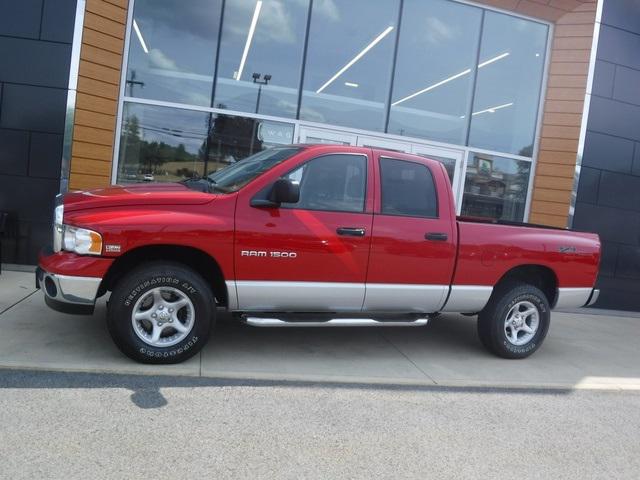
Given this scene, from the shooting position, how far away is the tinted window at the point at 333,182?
5066 mm

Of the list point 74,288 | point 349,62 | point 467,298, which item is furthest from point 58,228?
point 349,62

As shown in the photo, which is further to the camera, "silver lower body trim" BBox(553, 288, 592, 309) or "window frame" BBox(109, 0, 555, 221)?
"window frame" BBox(109, 0, 555, 221)

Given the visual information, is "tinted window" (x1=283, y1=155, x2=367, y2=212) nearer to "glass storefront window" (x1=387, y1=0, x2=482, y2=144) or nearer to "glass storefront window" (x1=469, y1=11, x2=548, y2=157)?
"glass storefront window" (x1=387, y1=0, x2=482, y2=144)

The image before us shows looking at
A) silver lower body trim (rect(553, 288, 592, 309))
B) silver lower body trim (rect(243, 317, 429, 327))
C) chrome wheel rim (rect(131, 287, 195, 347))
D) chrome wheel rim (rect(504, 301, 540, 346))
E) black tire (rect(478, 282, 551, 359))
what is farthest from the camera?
silver lower body trim (rect(553, 288, 592, 309))

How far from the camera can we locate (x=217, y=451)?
342cm

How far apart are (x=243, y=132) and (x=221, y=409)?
20.1 ft

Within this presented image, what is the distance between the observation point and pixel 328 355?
18.0ft

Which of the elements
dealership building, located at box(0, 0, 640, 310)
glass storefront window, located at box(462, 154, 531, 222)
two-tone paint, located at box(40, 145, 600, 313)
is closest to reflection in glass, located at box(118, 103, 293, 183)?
dealership building, located at box(0, 0, 640, 310)

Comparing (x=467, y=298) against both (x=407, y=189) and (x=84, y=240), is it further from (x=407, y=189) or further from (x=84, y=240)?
(x=84, y=240)

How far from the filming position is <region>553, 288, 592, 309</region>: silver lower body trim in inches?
239

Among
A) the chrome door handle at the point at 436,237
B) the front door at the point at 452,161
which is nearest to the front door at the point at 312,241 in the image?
the chrome door handle at the point at 436,237

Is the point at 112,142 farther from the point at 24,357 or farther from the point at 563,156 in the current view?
the point at 563,156

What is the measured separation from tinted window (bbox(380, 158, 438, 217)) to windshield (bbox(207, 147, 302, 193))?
34.8 inches

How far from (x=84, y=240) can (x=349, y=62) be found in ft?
22.1
